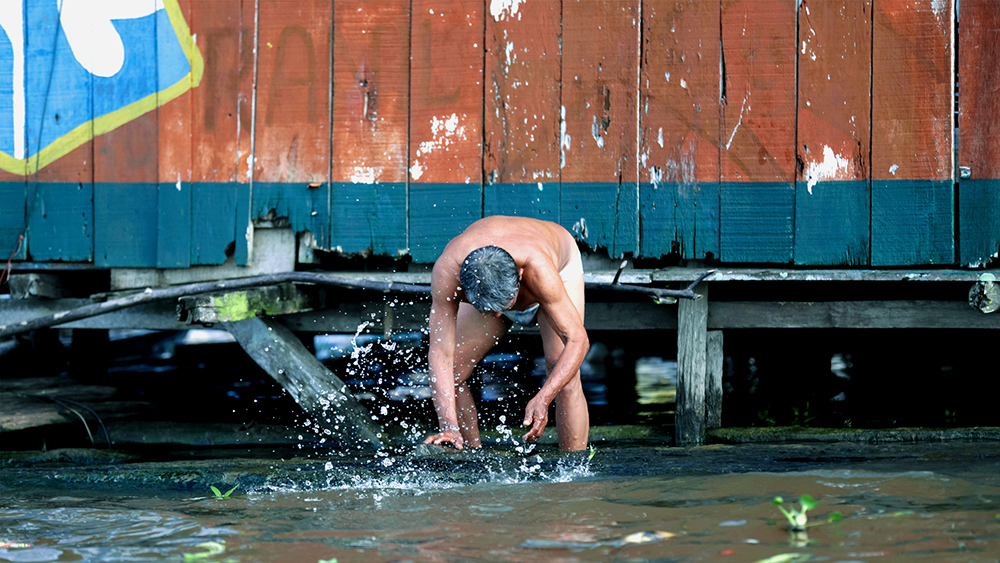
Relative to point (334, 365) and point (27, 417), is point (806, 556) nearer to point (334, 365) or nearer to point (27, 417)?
point (27, 417)

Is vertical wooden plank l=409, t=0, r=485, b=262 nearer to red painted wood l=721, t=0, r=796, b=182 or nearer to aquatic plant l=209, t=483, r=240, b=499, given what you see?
red painted wood l=721, t=0, r=796, b=182

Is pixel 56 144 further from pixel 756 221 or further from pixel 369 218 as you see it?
pixel 756 221

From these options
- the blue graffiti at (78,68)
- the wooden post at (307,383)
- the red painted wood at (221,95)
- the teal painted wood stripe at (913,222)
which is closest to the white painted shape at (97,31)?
the blue graffiti at (78,68)

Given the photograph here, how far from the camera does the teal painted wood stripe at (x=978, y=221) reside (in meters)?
4.79

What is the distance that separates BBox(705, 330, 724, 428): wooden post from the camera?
17.0 feet

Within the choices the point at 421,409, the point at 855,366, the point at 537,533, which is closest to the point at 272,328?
the point at 421,409

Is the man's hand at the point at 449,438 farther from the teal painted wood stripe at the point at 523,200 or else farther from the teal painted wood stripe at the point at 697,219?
the teal painted wood stripe at the point at 697,219

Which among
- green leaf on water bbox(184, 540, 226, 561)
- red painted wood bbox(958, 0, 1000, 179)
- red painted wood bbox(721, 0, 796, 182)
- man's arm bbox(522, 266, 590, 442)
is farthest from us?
red painted wood bbox(721, 0, 796, 182)

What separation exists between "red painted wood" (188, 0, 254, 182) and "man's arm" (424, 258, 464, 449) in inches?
75.9

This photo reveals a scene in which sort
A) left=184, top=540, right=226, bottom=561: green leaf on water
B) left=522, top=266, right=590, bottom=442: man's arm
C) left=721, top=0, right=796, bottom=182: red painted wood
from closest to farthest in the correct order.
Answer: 1. left=184, top=540, right=226, bottom=561: green leaf on water
2. left=522, top=266, right=590, bottom=442: man's arm
3. left=721, top=0, right=796, bottom=182: red painted wood

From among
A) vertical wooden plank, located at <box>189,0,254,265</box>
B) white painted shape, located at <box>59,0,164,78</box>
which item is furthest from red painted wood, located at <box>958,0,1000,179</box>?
white painted shape, located at <box>59,0,164,78</box>

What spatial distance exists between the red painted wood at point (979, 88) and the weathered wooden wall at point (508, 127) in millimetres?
10

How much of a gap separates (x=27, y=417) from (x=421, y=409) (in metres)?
2.64

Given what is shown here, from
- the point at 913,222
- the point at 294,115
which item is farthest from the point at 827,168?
the point at 294,115
